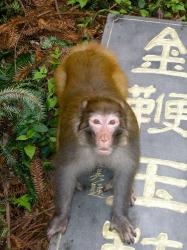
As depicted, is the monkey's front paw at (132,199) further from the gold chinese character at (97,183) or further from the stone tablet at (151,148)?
the gold chinese character at (97,183)

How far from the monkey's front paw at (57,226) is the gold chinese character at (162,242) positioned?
617 mm

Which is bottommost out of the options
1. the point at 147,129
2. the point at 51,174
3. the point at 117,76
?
the point at 51,174

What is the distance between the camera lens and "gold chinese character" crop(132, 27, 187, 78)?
5504 mm

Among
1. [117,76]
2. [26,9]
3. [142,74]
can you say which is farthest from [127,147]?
[26,9]

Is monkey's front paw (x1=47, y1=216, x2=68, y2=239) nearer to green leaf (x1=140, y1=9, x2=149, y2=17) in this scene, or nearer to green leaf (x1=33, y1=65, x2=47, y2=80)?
green leaf (x1=33, y1=65, x2=47, y2=80)

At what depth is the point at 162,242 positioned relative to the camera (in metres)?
4.32

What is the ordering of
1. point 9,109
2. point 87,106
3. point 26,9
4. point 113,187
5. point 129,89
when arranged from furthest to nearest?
point 26,9, point 129,89, point 9,109, point 113,187, point 87,106

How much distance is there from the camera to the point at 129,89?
5332mm

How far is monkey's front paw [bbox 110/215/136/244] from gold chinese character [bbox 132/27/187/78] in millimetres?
1672

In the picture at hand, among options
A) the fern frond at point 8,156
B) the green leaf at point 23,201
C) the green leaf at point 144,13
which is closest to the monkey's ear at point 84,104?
the fern frond at point 8,156

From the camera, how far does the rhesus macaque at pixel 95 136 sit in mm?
4035

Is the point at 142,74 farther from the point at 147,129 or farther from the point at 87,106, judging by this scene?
the point at 87,106

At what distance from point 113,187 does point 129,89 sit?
1138 mm

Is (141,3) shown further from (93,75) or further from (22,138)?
(22,138)
